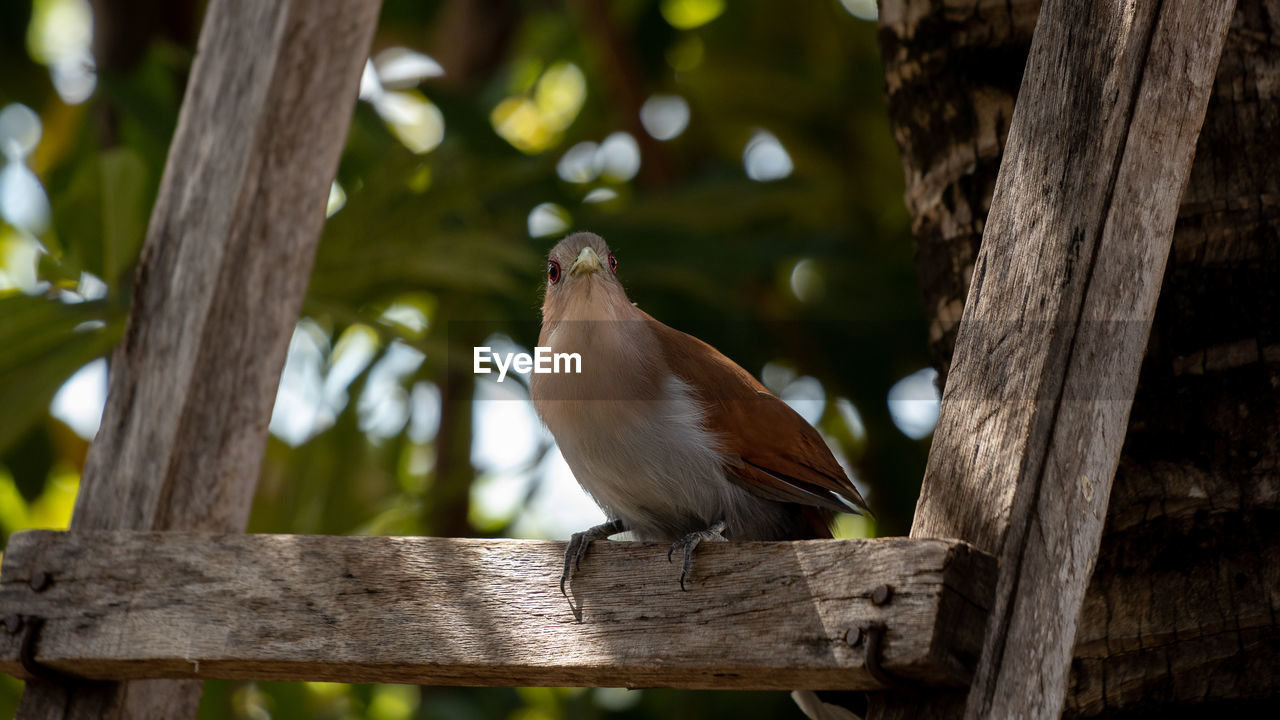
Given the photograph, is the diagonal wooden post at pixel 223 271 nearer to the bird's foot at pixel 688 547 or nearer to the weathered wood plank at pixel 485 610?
the weathered wood plank at pixel 485 610

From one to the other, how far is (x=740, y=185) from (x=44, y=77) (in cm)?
283

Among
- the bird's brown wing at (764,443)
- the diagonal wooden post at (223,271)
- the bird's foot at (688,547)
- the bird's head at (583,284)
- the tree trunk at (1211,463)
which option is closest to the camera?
the bird's foot at (688,547)

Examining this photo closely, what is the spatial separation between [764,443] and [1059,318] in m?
0.64

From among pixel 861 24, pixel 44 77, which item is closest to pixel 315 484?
pixel 44 77

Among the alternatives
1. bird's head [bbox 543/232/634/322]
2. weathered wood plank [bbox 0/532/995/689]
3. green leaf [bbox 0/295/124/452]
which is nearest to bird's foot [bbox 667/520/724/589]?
weathered wood plank [bbox 0/532/995/689]

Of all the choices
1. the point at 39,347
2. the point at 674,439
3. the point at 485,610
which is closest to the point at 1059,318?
the point at 674,439

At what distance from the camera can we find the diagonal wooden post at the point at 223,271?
2.35 meters

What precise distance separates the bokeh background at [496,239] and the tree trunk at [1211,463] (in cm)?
180

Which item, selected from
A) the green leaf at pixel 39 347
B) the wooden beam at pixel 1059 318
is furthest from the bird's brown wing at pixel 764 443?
the green leaf at pixel 39 347

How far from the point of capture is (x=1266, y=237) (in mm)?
1994

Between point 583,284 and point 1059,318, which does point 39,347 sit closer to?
point 583,284

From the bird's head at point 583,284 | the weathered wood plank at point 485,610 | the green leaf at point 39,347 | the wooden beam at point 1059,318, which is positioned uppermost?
the green leaf at point 39,347

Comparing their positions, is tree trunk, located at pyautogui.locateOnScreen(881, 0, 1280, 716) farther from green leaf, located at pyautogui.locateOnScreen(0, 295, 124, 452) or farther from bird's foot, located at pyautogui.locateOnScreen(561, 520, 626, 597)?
green leaf, located at pyautogui.locateOnScreen(0, 295, 124, 452)

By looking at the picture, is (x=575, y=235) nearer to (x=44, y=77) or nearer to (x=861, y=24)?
(x=861, y=24)
